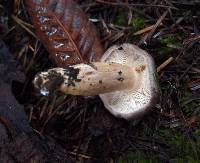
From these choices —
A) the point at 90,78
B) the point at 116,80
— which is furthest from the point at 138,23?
the point at 90,78

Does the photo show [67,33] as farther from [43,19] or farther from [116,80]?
[116,80]

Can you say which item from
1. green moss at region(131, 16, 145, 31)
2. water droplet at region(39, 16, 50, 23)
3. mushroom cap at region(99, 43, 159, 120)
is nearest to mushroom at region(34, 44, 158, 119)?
mushroom cap at region(99, 43, 159, 120)

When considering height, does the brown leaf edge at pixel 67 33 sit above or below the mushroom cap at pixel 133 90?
above

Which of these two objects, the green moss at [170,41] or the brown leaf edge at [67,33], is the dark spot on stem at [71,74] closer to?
the brown leaf edge at [67,33]

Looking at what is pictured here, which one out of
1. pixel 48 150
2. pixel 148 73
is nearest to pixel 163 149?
pixel 148 73

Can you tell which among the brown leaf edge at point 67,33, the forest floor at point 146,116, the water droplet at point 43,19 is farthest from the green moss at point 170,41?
the water droplet at point 43,19
